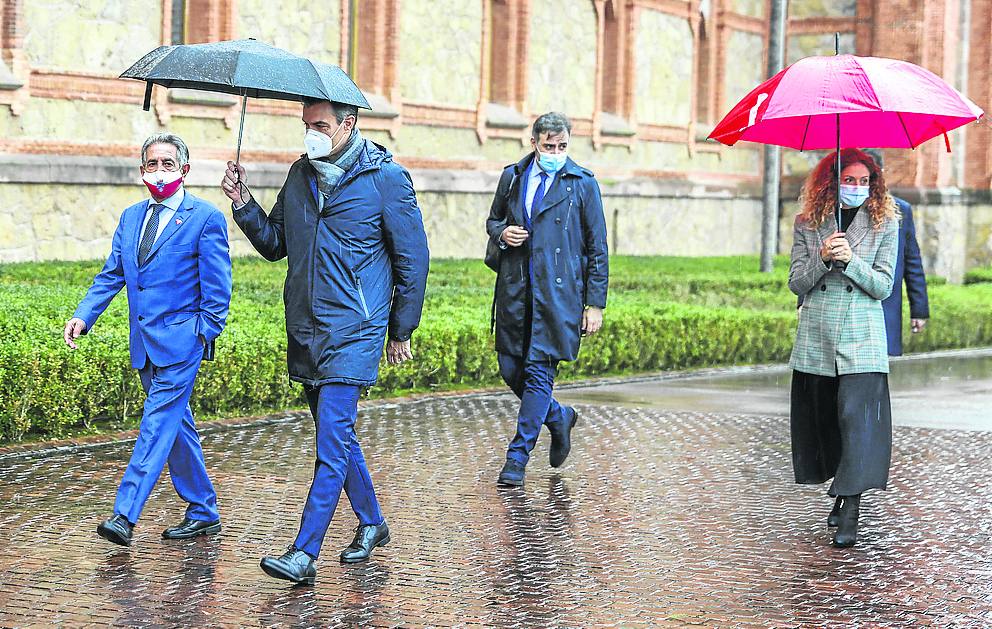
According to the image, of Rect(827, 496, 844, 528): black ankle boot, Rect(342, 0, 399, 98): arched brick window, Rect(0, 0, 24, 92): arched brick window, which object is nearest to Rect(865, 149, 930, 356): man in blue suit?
Rect(827, 496, 844, 528): black ankle boot

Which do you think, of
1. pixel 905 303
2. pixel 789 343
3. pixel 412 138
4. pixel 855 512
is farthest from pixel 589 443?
pixel 412 138

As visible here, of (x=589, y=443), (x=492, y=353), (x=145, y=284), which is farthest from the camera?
(x=492, y=353)

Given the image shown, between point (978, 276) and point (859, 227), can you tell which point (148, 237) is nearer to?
point (859, 227)

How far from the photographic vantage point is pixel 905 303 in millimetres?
19531

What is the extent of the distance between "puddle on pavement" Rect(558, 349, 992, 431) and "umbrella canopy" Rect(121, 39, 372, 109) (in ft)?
21.1

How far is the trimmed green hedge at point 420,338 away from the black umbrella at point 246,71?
11.0ft

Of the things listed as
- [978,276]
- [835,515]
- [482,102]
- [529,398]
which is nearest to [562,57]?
[482,102]

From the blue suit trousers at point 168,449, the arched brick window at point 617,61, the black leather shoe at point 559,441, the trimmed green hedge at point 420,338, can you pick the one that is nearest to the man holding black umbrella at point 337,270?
the blue suit trousers at point 168,449

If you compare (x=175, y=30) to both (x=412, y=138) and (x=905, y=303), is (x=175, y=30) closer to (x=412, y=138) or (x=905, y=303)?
(x=412, y=138)

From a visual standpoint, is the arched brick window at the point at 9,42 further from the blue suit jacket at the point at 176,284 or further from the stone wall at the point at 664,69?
the stone wall at the point at 664,69

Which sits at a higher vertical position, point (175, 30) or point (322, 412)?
point (175, 30)

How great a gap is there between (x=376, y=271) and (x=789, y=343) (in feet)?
35.9

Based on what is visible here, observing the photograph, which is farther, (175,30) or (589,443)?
(175,30)

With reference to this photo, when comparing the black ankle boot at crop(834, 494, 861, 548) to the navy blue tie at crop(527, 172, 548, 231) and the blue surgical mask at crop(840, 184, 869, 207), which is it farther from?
the navy blue tie at crop(527, 172, 548, 231)
